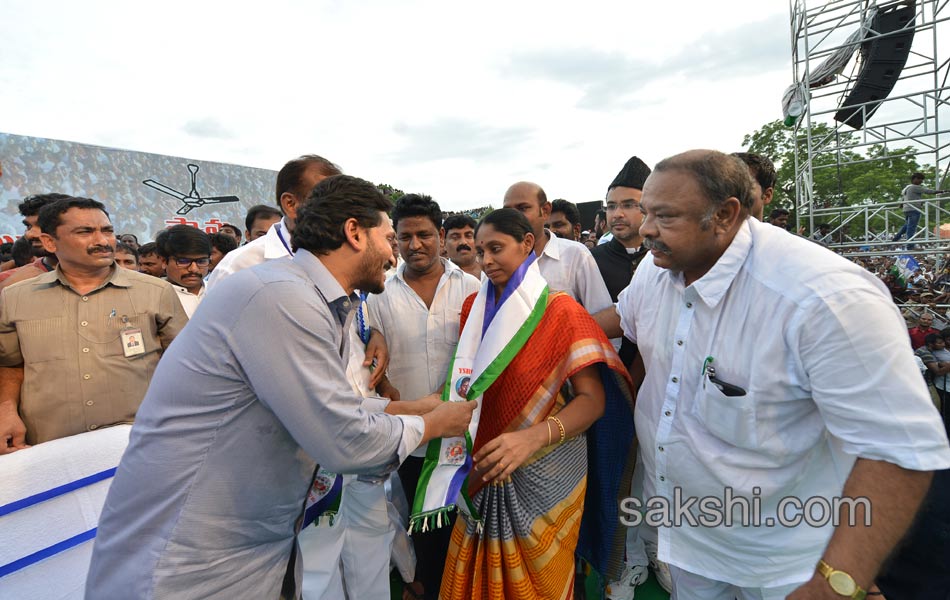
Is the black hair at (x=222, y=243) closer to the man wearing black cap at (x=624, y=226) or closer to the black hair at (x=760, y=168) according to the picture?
the man wearing black cap at (x=624, y=226)

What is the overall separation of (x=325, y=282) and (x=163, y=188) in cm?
1261

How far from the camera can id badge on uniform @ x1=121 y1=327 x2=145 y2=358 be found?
8.61ft

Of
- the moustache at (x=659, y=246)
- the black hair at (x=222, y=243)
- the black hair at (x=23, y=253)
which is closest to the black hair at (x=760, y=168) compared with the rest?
the moustache at (x=659, y=246)

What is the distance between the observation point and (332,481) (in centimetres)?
184

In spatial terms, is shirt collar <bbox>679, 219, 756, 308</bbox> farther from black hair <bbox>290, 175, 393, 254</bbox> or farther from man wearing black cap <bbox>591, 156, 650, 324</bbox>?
man wearing black cap <bbox>591, 156, 650, 324</bbox>

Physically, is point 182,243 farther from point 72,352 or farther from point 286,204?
point 286,204

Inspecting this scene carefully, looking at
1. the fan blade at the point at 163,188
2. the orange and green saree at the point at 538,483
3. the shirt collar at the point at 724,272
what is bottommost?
the orange and green saree at the point at 538,483

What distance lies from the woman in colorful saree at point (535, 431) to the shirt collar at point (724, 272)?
582mm

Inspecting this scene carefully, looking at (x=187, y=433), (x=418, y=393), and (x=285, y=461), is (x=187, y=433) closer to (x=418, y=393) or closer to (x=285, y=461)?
(x=285, y=461)

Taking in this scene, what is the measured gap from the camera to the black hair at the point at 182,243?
12.8 ft

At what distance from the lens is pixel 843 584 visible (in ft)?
3.69

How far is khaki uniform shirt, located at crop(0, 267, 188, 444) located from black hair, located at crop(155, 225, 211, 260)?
1294 mm

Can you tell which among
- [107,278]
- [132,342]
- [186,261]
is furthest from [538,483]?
[186,261]

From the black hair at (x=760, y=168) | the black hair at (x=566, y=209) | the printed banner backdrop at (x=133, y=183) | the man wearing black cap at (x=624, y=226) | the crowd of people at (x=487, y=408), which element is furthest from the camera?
the printed banner backdrop at (x=133, y=183)
